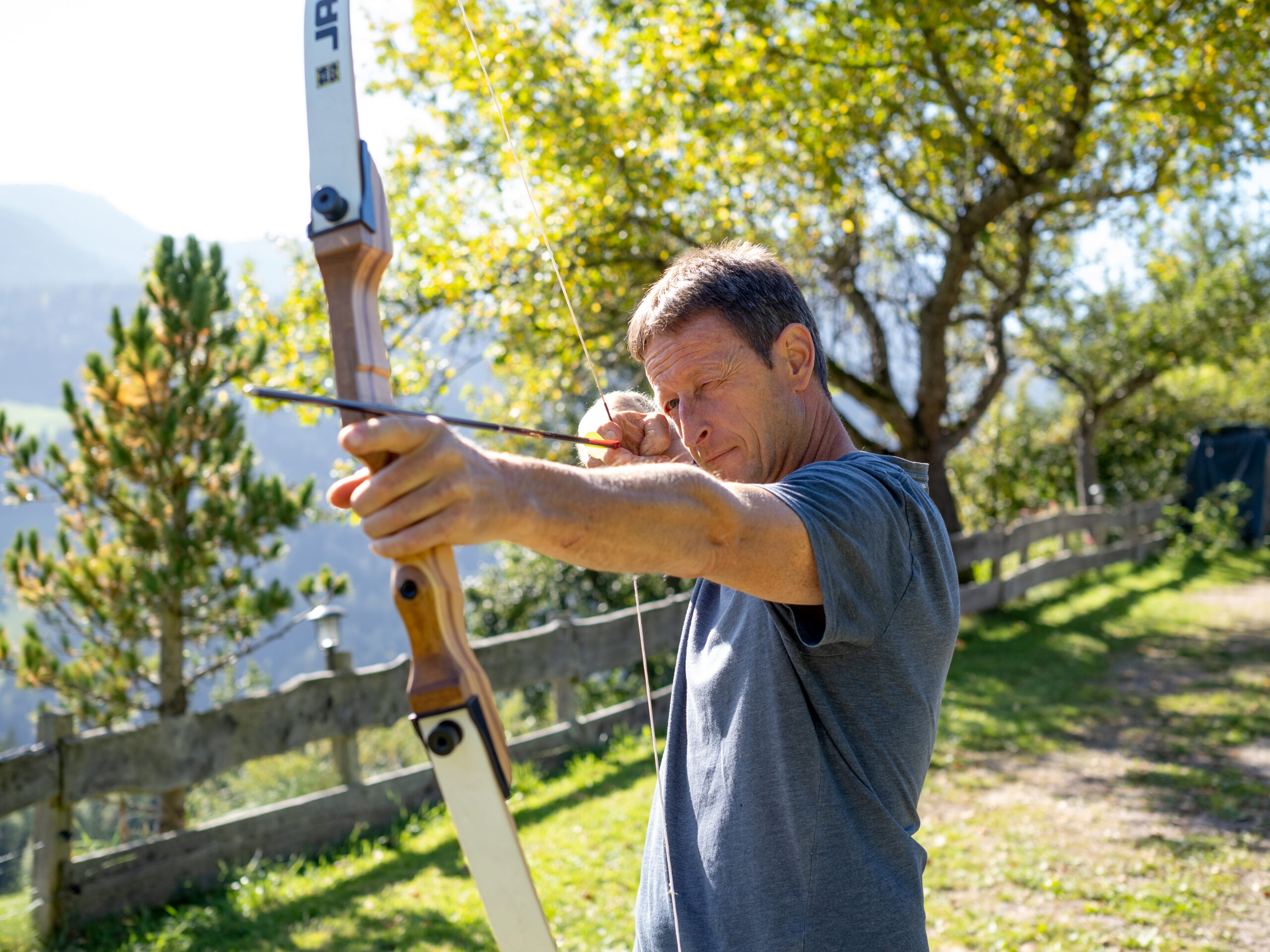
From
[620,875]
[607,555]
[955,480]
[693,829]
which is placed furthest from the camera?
[955,480]

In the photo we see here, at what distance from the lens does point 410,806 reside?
5430 millimetres

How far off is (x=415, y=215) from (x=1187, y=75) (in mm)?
7201

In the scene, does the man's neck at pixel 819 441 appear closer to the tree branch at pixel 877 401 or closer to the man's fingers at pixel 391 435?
the man's fingers at pixel 391 435

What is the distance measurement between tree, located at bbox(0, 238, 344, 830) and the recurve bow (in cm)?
451

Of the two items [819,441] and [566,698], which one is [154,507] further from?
[819,441]

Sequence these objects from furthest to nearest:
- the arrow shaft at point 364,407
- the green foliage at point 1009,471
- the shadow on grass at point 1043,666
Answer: the green foliage at point 1009,471 → the shadow on grass at point 1043,666 → the arrow shaft at point 364,407

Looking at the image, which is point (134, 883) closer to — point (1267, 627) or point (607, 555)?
point (607, 555)

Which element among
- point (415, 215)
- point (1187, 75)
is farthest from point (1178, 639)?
point (415, 215)

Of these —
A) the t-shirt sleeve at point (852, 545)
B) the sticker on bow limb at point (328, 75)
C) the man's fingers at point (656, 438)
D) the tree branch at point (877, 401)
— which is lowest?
the t-shirt sleeve at point (852, 545)

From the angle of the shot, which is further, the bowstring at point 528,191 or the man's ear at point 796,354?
the man's ear at point 796,354

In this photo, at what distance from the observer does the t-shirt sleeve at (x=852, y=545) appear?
1.22m

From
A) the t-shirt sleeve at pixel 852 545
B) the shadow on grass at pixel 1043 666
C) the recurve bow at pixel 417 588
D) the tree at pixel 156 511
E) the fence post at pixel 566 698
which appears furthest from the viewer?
the shadow on grass at pixel 1043 666

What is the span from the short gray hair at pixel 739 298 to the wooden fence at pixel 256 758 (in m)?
3.48

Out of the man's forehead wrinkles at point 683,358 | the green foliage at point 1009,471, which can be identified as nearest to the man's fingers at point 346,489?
the man's forehead wrinkles at point 683,358
